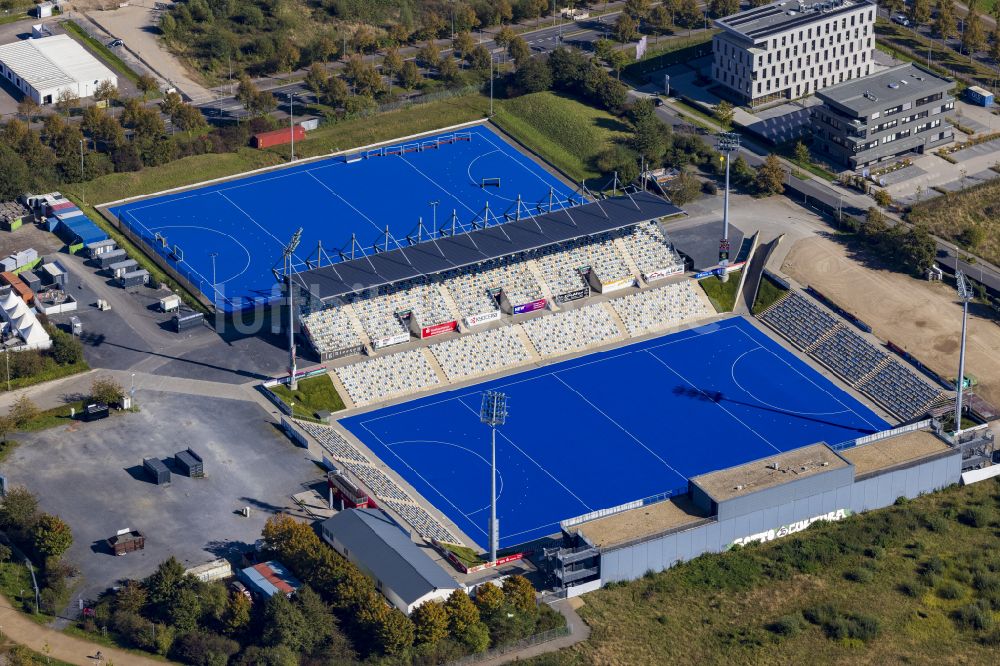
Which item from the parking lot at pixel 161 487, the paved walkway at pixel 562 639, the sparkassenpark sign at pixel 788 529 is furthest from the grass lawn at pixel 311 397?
the sparkassenpark sign at pixel 788 529

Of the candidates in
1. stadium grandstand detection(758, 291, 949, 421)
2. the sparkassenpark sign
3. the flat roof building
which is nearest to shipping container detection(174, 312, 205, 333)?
the flat roof building

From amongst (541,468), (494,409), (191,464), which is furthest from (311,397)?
(494,409)

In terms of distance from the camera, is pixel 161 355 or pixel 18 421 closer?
pixel 18 421

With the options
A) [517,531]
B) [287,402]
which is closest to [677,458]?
[517,531]

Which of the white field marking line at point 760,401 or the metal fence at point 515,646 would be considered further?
the white field marking line at point 760,401

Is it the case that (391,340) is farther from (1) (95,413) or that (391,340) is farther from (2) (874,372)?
(2) (874,372)

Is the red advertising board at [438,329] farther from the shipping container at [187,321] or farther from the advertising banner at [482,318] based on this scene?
the shipping container at [187,321]

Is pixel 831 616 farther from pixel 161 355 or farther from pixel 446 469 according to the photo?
pixel 161 355
